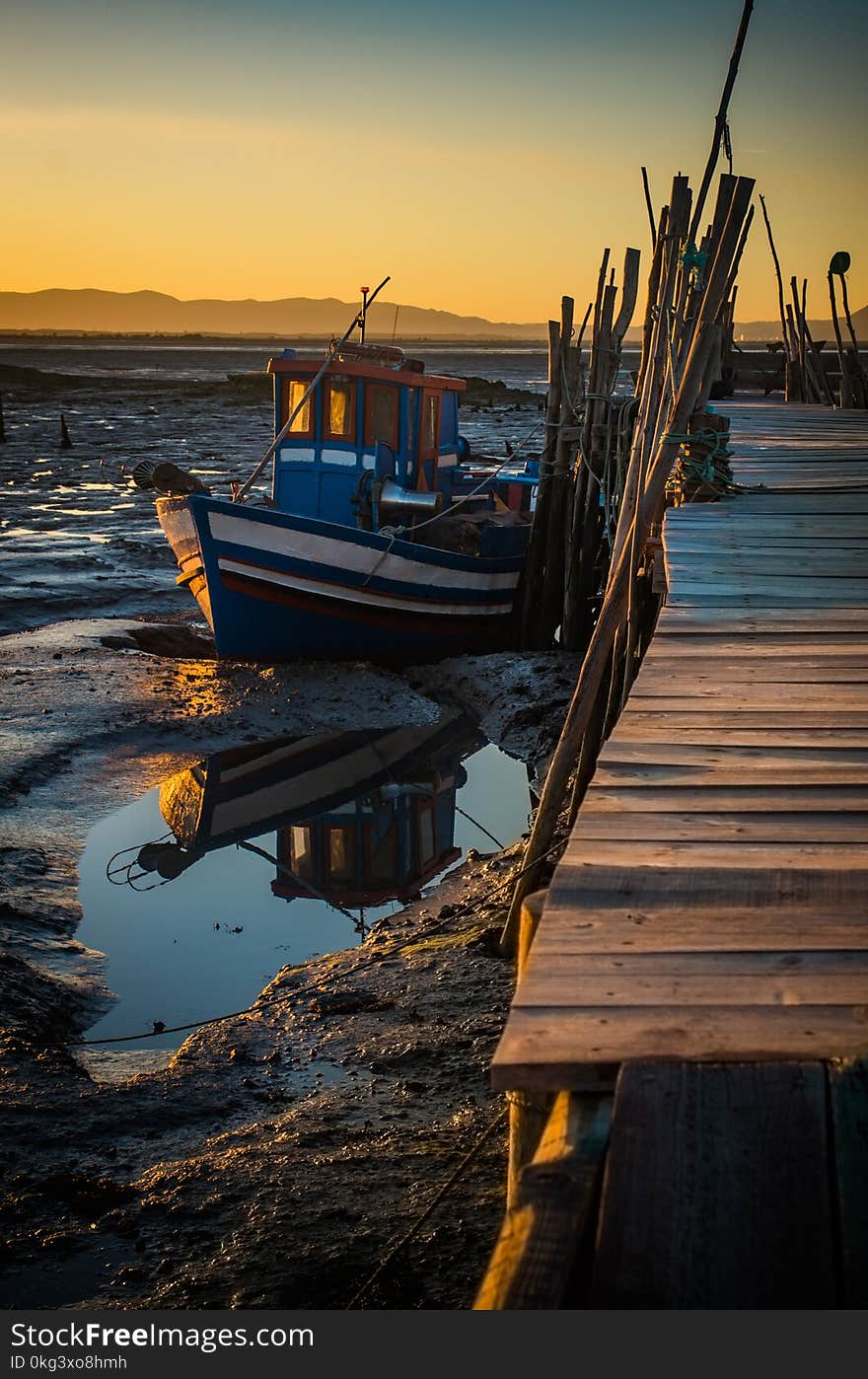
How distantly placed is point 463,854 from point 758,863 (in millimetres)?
5861

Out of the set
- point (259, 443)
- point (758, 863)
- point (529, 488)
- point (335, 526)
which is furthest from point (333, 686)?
point (259, 443)

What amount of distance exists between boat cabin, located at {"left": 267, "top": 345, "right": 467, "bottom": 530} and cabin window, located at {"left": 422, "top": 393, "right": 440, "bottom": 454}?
3.5 inches

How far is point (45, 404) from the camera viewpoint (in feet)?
171

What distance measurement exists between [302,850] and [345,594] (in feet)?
14.9

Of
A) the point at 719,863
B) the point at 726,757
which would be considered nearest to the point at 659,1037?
the point at 719,863

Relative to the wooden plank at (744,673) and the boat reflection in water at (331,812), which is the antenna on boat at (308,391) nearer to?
Result: the boat reflection in water at (331,812)

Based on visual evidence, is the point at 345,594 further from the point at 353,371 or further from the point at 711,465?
the point at 711,465

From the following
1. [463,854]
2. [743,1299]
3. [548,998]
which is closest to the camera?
[743,1299]

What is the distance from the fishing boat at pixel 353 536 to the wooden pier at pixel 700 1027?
8486mm

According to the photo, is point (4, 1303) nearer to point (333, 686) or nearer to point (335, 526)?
point (333, 686)

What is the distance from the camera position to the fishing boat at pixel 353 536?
12.3 m

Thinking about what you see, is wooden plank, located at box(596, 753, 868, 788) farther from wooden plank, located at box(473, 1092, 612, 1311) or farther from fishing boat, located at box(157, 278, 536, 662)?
fishing boat, located at box(157, 278, 536, 662)

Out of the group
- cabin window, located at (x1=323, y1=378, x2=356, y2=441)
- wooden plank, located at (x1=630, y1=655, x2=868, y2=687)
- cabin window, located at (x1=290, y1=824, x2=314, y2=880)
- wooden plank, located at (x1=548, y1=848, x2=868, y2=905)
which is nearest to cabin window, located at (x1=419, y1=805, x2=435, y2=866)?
cabin window, located at (x1=290, y1=824, x2=314, y2=880)

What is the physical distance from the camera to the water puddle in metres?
6.63
